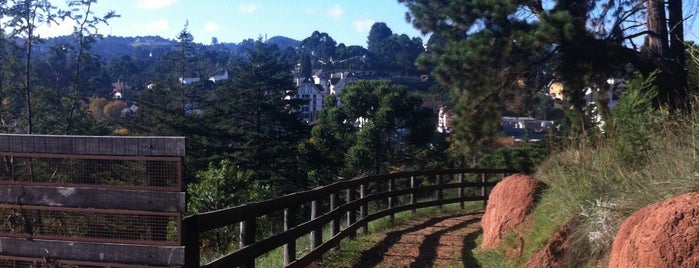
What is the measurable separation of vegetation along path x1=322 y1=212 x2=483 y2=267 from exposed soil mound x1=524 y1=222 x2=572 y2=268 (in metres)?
1.84

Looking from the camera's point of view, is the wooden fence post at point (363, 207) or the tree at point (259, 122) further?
the tree at point (259, 122)

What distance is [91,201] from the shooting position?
5.74m

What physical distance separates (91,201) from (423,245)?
22.0 ft

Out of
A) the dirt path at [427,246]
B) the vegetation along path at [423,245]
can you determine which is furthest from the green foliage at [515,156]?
the dirt path at [427,246]

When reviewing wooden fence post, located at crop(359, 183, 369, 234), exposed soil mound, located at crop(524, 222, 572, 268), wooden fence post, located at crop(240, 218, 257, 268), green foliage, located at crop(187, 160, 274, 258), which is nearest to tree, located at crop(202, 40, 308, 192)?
green foliage, located at crop(187, 160, 274, 258)

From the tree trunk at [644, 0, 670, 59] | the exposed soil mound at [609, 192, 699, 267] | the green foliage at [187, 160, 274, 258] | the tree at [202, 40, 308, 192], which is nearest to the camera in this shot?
the exposed soil mound at [609, 192, 699, 267]

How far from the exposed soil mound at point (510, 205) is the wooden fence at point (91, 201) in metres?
5.43

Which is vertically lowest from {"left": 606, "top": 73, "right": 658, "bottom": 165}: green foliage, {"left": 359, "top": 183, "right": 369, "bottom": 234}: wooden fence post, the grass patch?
the grass patch

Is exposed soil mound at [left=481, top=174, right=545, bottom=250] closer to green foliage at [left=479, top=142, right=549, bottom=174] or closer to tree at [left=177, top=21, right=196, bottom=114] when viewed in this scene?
green foliage at [left=479, top=142, right=549, bottom=174]

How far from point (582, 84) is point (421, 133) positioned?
32.3 m

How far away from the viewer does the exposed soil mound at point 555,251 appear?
24.6 feet

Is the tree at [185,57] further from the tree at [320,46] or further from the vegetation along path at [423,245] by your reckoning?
the tree at [320,46]

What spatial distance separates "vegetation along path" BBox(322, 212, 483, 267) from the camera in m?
9.85

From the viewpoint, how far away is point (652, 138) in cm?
889
